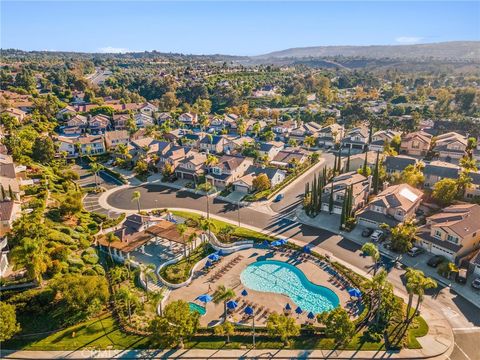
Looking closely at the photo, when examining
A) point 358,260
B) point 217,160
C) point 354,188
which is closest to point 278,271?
point 358,260

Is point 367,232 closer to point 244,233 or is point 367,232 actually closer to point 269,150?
point 244,233

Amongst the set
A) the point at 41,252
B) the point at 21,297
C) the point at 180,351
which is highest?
→ the point at 41,252

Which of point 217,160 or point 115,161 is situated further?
point 115,161

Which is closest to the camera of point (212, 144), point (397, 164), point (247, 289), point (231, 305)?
point (231, 305)

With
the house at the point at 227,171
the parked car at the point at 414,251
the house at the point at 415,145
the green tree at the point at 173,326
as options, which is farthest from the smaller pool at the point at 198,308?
the house at the point at 415,145

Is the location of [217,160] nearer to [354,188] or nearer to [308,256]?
[354,188]

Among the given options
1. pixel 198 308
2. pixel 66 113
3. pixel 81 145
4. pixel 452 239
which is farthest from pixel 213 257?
pixel 66 113

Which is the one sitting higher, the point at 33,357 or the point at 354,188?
the point at 354,188
